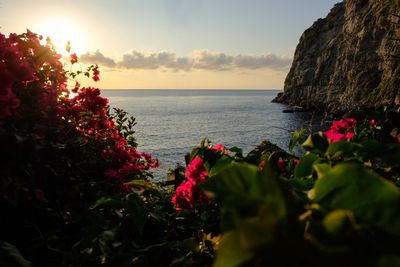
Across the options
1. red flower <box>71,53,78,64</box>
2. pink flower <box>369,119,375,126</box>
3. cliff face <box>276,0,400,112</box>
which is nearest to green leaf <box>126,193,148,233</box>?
pink flower <box>369,119,375,126</box>

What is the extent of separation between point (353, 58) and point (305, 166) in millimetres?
67859

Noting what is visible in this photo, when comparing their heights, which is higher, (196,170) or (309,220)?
(309,220)

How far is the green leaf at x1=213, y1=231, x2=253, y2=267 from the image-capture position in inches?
23.2

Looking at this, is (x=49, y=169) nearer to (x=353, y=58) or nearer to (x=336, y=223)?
(x=336, y=223)

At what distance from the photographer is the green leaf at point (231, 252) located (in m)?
0.59

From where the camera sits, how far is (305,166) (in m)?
1.26

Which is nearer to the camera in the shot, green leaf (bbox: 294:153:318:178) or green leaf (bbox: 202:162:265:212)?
green leaf (bbox: 202:162:265:212)

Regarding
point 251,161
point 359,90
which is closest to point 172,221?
point 251,161

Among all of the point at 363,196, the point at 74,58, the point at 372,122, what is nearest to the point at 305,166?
the point at 363,196

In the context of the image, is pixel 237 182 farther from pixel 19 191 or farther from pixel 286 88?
pixel 286 88

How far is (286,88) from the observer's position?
378ft

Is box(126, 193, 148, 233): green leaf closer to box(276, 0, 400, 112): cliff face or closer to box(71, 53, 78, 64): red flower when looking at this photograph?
box(71, 53, 78, 64): red flower

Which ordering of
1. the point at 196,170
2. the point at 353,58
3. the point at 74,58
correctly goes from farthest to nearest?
the point at 353,58 → the point at 74,58 → the point at 196,170

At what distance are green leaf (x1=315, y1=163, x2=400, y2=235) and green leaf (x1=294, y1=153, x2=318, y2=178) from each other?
1.72ft
